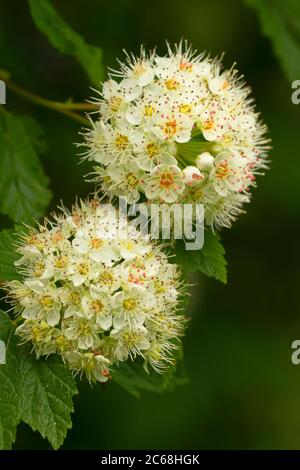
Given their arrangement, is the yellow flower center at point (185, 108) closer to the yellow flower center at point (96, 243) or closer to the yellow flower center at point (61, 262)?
the yellow flower center at point (96, 243)

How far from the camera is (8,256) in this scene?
12.5ft

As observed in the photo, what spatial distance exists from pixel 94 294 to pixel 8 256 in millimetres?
537

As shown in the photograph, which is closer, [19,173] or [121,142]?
[121,142]

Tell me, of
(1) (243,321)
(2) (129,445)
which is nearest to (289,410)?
(1) (243,321)

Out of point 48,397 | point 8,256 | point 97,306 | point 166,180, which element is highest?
point 166,180

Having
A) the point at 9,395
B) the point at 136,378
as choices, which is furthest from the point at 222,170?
the point at 9,395

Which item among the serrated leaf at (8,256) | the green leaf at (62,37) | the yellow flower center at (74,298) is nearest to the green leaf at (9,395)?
the serrated leaf at (8,256)

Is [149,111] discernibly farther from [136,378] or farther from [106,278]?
[136,378]

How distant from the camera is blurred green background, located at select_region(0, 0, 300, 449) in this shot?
22.9ft

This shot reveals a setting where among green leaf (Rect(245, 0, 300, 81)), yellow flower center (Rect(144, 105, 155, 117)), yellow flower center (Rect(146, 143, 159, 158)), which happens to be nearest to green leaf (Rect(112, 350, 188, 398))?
yellow flower center (Rect(146, 143, 159, 158))

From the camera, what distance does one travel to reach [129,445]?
7227 mm

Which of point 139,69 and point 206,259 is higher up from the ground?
point 139,69

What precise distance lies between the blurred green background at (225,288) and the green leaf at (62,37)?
1684 millimetres

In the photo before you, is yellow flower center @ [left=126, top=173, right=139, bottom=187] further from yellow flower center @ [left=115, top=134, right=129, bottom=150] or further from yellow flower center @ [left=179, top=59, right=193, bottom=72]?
yellow flower center @ [left=179, top=59, right=193, bottom=72]
